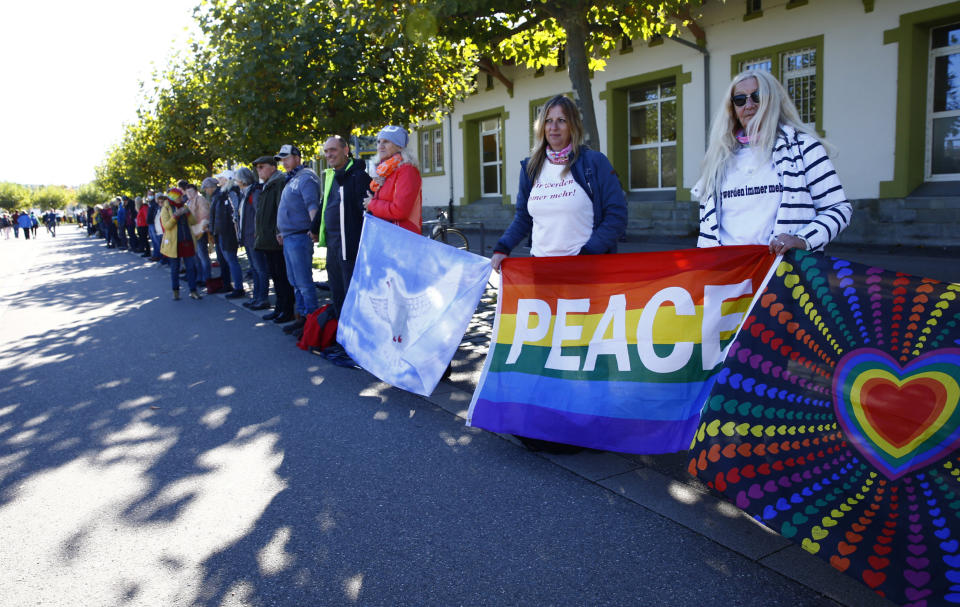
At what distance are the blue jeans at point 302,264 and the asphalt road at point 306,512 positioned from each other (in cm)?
183

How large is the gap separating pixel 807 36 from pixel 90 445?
13.1m

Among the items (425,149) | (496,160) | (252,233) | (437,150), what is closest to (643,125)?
(496,160)

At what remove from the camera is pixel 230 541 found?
3318mm

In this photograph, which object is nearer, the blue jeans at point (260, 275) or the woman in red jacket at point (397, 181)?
the woman in red jacket at point (397, 181)

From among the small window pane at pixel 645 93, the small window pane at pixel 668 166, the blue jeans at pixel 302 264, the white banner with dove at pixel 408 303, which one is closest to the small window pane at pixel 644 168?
the small window pane at pixel 668 166

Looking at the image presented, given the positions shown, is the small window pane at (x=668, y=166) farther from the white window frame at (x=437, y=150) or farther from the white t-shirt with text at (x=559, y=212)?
the white t-shirt with text at (x=559, y=212)

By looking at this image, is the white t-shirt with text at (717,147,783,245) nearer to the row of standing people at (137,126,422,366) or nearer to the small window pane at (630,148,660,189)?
the row of standing people at (137,126,422,366)

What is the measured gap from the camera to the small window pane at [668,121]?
16.6 m

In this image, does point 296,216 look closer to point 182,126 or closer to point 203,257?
point 203,257

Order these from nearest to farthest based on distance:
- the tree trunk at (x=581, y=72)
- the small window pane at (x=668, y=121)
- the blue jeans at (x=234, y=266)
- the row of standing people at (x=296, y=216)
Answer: the row of standing people at (x=296, y=216) < the tree trunk at (x=581, y=72) < the blue jeans at (x=234, y=266) < the small window pane at (x=668, y=121)

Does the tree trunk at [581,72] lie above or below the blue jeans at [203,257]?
above

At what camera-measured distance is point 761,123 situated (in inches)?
139

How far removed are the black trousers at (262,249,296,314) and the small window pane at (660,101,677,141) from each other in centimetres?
1045

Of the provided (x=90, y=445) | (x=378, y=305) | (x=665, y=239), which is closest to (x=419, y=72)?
(x=665, y=239)
